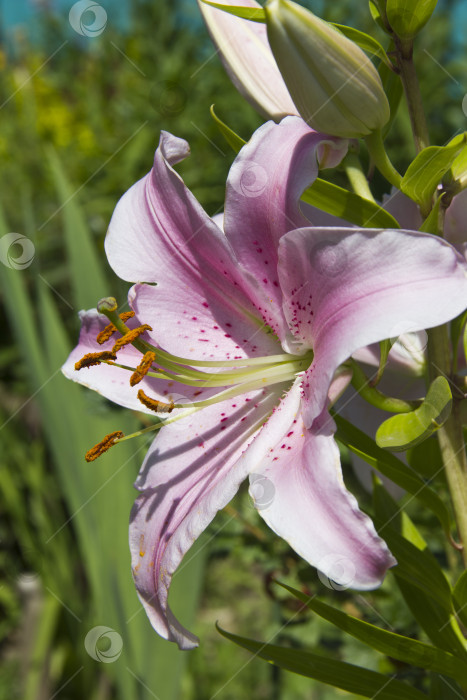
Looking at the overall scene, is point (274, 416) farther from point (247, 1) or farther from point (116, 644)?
point (116, 644)

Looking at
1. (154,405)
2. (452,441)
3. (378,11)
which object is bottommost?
(452,441)

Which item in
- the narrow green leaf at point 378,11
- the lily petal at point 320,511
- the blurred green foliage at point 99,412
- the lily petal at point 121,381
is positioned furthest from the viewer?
the blurred green foliage at point 99,412

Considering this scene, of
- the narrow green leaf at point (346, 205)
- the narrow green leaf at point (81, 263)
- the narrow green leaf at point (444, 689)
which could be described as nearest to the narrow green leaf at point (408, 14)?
the narrow green leaf at point (346, 205)

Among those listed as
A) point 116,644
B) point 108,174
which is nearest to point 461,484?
point 116,644

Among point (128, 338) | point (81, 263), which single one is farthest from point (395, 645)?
point (81, 263)

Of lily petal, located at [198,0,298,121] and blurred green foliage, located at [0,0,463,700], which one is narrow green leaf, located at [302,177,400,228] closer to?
lily petal, located at [198,0,298,121]

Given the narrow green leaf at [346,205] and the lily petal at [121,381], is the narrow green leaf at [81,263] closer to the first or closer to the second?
the lily petal at [121,381]

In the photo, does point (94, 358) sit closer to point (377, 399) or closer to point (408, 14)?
point (377, 399)
